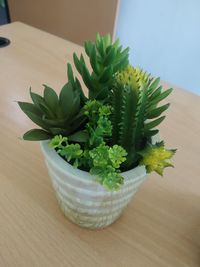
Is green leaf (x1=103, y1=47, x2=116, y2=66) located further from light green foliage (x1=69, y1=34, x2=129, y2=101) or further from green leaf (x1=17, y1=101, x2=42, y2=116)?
green leaf (x1=17, y1=101, x2=42, y2=116)

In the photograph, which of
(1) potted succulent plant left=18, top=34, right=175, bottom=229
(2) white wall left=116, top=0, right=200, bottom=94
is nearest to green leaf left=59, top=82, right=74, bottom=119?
(1) potted succulent plant left=18, top=34, right=175, bottom=229

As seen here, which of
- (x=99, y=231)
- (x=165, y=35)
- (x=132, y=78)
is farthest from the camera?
(x=165, y=35)

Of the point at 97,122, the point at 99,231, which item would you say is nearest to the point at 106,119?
the point at 97,122

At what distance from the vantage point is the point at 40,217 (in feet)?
1.42

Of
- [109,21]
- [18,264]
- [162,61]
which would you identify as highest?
[18,264]

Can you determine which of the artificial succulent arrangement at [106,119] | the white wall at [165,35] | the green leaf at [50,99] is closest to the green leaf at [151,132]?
the artificial succulent arrangement at [106,119]

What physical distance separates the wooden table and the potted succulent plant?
0.18ft

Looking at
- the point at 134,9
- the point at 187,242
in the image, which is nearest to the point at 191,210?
the point at 187,242

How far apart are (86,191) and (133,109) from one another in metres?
0.11

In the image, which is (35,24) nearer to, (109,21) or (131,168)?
(109,21)

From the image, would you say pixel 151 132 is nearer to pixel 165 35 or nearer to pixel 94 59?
pixel 94 59

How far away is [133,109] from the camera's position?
32 centimetres

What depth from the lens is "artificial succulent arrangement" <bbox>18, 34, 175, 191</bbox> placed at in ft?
1.03

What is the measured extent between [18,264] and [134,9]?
1.68 meters
